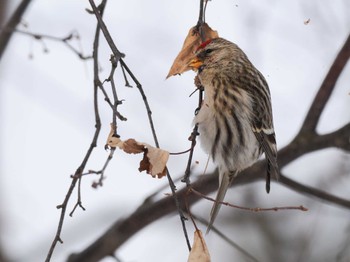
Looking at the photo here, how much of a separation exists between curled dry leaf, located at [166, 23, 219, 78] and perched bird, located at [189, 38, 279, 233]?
3 centimetres

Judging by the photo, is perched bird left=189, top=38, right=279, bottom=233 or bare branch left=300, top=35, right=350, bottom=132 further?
bare branch left=300, top=35, right=350, bottom=132

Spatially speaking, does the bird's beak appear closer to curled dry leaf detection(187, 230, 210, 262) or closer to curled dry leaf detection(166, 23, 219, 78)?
curled dry leaf detection(166, 23, 219, 78)

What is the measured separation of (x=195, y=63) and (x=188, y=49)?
110 millimetres

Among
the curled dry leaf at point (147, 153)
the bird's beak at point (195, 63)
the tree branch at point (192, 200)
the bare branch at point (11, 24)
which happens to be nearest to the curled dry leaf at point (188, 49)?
the bird's beak at point (195, 63)

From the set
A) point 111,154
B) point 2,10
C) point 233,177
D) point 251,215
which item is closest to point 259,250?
point 251,215

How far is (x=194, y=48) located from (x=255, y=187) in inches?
110

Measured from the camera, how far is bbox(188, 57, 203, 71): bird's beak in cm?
354

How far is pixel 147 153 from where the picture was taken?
2.75m

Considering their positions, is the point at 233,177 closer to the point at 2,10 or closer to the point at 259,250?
the point at 2,10

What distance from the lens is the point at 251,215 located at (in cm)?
670

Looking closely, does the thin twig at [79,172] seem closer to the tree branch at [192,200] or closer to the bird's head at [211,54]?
the bird's head at [211,54]

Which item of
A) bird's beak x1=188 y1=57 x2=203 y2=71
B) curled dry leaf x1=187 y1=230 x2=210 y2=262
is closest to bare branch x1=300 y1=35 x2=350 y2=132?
bird's beak x1=188 y1=57 x2=203 y2=71

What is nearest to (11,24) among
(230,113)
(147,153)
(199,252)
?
(230,113)

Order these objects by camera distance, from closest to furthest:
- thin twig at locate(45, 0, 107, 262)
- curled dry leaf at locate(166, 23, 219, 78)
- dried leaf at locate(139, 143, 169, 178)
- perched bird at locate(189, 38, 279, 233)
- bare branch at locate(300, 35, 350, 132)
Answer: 1. thin twig at locate(45, 0, 107, 262)
2. dried leaf at locate(139, 143, 169, 178)
3. curled dry leaf at locate(166, 23, 219, 78)
4. perched bird at locate(189, 38, 279, 233)
5. bare branch at locate(300, 35, 350, 132)
